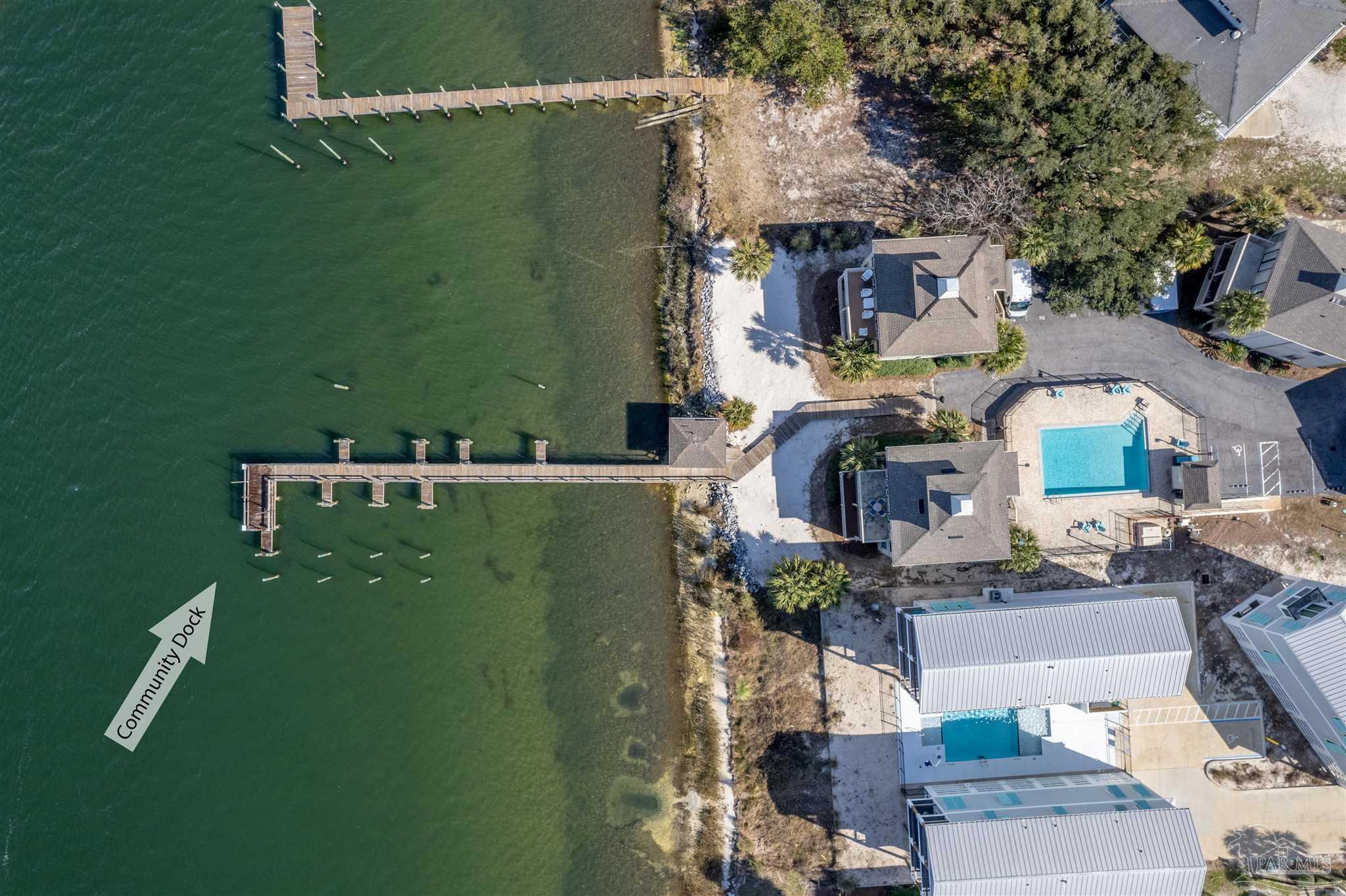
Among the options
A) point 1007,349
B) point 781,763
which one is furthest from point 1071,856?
point 1007,349

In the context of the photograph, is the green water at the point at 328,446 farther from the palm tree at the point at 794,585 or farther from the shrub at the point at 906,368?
the shrub at the point at 906,368

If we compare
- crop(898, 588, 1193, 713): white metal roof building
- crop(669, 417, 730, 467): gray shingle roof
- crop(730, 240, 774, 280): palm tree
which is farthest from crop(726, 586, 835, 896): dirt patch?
crop(730, 240, 774, 280): palm tree

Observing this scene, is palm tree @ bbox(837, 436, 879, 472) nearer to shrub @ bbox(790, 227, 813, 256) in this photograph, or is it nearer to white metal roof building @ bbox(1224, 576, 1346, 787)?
shrub @ bbox(790, 227, 813, 256)

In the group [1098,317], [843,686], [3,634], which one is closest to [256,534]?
[3,634]

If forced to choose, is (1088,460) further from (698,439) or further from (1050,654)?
(698,439)

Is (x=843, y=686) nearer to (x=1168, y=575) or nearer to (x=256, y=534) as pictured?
(x=1168, y=575)

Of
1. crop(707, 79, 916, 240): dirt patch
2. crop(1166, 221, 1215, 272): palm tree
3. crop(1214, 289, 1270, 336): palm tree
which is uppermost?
crop(707, 79, 916, 240): dirt patch

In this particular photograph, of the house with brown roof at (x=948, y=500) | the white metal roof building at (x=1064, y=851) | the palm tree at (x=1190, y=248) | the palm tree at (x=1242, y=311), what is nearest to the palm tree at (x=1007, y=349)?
the house with brown roof at (x=948, y=500)
